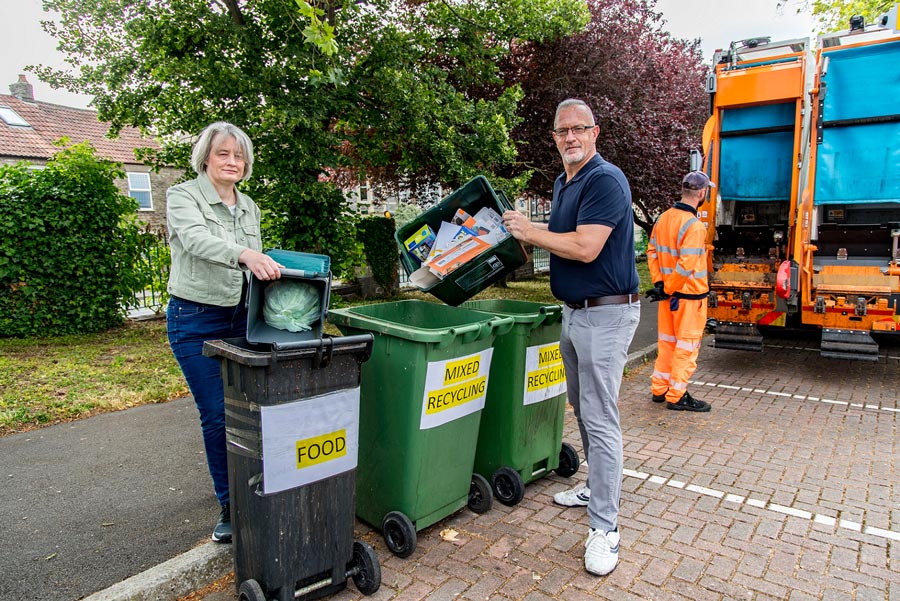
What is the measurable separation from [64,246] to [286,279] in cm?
627

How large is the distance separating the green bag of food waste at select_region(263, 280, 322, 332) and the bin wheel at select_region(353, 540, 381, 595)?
38.9 inches

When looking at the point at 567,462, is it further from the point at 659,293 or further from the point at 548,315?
the point at 659,293

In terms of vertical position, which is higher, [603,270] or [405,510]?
[603,270]

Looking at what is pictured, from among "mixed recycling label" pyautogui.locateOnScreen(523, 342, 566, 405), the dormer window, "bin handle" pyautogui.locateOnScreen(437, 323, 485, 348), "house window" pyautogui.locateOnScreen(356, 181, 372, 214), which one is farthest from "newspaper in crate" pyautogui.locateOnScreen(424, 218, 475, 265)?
the dormer window

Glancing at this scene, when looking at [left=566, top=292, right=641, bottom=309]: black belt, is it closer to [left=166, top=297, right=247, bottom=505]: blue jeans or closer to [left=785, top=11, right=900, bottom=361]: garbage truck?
[left=166, top=297, right=247, bottom=505]: blue jeans

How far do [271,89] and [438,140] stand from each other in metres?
2.06

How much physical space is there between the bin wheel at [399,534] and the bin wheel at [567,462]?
1.27m

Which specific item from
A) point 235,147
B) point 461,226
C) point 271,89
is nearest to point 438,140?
point 271,89

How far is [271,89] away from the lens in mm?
6531

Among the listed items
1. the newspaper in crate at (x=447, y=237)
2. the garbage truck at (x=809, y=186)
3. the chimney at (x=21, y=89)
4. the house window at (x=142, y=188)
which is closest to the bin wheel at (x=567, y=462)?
the newspaper in crate at (x=447, y=237)

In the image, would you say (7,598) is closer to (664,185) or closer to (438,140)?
(438,140)

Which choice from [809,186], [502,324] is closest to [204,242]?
[502,324]

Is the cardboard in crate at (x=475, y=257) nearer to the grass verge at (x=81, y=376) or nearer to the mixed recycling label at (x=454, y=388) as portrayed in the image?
the mixed recycling label at (x=454, y=388)

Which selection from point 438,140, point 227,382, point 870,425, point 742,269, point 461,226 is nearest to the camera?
point 227,382
